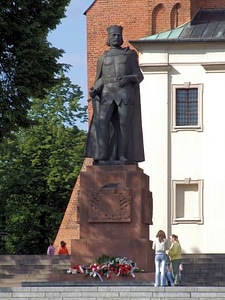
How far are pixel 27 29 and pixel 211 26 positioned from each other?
1681 centimetres

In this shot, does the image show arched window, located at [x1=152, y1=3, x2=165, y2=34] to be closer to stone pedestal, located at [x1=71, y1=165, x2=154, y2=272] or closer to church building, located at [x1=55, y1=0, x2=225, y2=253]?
church building, located at [x1=55, y1=0, x2=225, y2=253]

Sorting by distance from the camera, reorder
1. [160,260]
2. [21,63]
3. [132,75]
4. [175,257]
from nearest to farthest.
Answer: [160,260] < [132,75] < [175,257] < [21,63]

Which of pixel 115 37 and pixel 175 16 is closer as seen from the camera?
pixel 115 37

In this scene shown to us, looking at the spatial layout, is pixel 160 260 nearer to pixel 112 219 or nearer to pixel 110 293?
pixel 112 219

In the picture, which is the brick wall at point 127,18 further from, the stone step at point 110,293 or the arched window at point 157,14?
the stone step at point 110,293

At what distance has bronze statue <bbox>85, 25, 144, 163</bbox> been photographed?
28.5 m

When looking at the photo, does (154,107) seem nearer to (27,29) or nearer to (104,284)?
(27,29)

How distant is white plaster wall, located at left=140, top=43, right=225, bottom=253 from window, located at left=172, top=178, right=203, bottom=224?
17 centimetres

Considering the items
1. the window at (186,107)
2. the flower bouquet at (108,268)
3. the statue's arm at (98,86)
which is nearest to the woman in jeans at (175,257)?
A: the flower bouquet at (108,268)

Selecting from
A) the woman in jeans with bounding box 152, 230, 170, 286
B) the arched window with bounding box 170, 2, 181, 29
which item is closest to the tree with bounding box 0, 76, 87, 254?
the arched window with bounding box 170, 2, 181, 29

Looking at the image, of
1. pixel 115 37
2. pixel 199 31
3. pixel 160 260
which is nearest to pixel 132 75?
pixel 115 37

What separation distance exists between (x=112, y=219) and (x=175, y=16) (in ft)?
81.0

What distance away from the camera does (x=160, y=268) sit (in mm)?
28000

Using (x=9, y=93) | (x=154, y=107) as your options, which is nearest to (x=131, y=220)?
(x=9, y=93)
